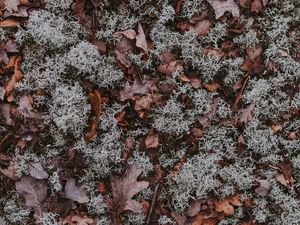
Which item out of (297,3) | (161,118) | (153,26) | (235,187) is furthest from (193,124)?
(297,3)

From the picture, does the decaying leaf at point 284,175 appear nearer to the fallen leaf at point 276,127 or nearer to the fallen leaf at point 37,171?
the fallen leaf at point 276,127

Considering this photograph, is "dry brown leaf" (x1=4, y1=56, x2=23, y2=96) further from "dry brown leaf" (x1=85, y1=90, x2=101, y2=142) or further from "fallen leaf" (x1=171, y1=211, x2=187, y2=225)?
"fallen leaf" (x1=171, y1=211, x2=187, y2=225)

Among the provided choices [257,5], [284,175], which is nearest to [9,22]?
[257,5]

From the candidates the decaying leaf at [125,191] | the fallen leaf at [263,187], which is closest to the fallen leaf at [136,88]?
the decaying leaf at [125,191]

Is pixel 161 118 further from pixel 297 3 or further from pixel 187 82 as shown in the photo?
pixel 297 3

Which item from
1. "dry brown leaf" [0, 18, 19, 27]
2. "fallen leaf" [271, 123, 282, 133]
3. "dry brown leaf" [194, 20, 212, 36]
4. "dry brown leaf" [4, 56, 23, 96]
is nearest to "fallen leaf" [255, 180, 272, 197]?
"fallen leaf" [271, 123, 282, 133]

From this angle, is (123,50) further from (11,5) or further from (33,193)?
(33,193)
